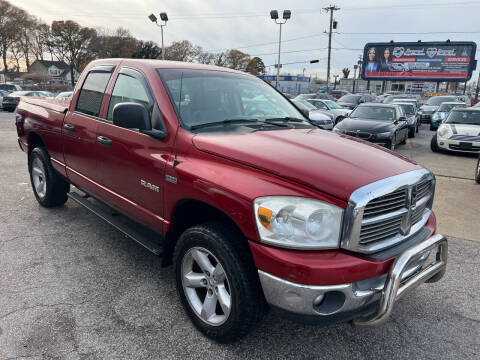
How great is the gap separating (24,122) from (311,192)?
477 cm

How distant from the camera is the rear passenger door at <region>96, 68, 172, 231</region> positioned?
2795mm

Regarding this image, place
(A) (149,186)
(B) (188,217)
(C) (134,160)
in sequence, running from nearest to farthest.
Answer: (B) (188,217) → (A) (149,186) → (C) (134,160)

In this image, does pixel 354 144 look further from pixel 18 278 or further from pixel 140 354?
pixel 18 278

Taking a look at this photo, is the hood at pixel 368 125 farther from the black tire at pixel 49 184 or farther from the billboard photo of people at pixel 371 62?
the billboard photo of people at pixel 371 62

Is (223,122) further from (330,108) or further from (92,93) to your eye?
(330,108)

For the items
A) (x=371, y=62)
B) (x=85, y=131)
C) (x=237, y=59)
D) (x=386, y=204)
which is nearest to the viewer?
(x=386, y=204)

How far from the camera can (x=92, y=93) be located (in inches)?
153

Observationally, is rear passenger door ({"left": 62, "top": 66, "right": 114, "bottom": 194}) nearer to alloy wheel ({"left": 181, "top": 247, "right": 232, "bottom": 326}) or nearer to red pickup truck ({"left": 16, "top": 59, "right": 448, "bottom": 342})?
red pickup truck ({"left": 16, "top": 59, "right": 448, "bottom": 342})

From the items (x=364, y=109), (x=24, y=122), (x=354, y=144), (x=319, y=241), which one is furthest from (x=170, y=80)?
(x=364, y=109)

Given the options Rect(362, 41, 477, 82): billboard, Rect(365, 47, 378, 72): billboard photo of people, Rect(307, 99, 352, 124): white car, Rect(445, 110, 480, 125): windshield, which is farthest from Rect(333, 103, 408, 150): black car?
Rect(365, 47, 378, 72): billboard photo of people

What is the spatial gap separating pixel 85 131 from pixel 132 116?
1.30 metres

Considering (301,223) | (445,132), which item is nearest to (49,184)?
(301,223)

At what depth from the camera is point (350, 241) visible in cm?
200

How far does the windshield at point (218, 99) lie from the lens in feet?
9.52
